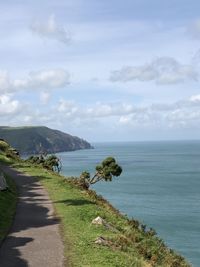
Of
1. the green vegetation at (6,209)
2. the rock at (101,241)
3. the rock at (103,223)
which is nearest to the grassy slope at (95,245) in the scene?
the rock at (101,241)

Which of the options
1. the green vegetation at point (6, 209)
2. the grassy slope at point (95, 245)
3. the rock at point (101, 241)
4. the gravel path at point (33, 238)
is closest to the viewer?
the gravel path at point (33, 238)

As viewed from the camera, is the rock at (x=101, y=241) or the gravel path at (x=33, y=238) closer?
the gravel path at (x=33, y=238)

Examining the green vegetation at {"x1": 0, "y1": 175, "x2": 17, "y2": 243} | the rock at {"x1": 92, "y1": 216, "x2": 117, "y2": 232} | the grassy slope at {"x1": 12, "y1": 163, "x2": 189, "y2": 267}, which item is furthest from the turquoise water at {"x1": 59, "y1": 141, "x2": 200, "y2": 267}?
the rock at {"x1": 92, "y1": 216, "x2": 117, "y2": 232}

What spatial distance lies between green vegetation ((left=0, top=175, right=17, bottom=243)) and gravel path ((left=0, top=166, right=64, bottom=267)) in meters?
0.37

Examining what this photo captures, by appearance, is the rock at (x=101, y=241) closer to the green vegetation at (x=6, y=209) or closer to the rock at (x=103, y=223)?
the rock at (x=103, y=223)

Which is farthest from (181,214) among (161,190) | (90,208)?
(90,208)

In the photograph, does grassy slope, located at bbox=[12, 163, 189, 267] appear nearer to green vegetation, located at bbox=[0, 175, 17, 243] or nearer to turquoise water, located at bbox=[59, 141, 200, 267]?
green vegetation, located at bbox=[0, 175, 17, 243]

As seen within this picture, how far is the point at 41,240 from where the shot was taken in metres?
25.1

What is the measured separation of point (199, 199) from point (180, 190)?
62.9ft

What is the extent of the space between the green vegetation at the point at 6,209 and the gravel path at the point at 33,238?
371mm

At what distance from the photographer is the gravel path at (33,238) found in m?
21.1

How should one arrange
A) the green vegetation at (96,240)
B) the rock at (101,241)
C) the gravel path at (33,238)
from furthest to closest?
the rock at (101,241)
the green vegetation at (96,240)
the gravel path at (33,238)

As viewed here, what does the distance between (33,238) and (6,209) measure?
8.75 meters

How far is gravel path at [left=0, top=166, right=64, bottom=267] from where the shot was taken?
69.1ft
